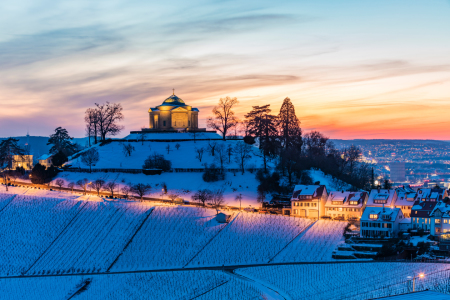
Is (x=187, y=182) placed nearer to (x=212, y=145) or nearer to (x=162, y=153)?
(x=162, y=153)

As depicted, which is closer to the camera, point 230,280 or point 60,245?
point 230,280

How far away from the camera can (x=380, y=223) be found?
62.1m

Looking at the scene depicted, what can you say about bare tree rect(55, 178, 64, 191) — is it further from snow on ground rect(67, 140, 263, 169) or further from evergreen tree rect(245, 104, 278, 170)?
evergreen tree rect(245, 104, 278, 170)

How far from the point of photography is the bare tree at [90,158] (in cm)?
9361

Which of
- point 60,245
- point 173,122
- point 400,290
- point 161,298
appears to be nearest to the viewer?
point 400,290

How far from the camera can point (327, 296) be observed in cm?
4534

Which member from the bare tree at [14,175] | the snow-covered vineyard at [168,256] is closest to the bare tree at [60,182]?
the snow-covered vineyard at [168,256]

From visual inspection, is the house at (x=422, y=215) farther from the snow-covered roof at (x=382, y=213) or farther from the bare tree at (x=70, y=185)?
the bare tree at (x=70, y=185)

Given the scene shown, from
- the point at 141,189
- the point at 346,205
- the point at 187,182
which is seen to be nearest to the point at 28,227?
the point at 141,189

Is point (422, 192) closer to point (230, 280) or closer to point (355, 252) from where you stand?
point (355, 252)

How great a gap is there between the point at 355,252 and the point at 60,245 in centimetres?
3424

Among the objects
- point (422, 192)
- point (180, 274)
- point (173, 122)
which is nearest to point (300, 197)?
point (422, 192)

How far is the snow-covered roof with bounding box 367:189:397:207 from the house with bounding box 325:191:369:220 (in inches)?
59.8

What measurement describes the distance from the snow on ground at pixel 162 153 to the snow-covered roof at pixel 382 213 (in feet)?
92.4
